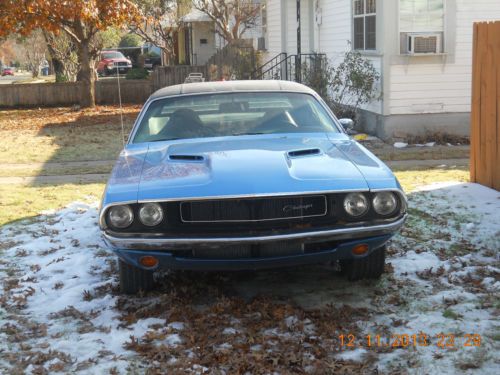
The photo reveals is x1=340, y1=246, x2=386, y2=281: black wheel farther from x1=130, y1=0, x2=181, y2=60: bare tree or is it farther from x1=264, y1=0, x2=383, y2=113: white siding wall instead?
x1=130, y1=0, x2=181, y2=60: bare tree

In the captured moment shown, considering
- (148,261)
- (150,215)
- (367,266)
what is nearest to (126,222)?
(150,215)

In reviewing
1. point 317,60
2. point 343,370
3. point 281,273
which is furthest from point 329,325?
point 317,60

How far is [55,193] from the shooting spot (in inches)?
356

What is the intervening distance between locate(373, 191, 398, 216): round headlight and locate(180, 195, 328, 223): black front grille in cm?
38

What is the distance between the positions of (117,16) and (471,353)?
16454 millimetres

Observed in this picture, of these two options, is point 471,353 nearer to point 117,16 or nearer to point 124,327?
point 124,327

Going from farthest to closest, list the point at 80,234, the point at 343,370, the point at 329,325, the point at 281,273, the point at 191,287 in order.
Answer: the point at 80,234
the point at 281,273
the point at 191,287
the point at 329,325
the point at 343,370

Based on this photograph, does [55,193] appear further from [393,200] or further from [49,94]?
[49,94]

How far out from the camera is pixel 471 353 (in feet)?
12.7

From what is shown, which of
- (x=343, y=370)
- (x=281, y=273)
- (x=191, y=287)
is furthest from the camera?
(x=281, y=273)

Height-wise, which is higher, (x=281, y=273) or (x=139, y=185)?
(x=139, y=185)

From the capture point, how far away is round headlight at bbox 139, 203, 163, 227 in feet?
14.6

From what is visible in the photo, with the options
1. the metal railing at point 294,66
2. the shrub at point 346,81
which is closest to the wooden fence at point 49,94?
the metal railing at point 294,66

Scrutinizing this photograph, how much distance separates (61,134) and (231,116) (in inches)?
420
